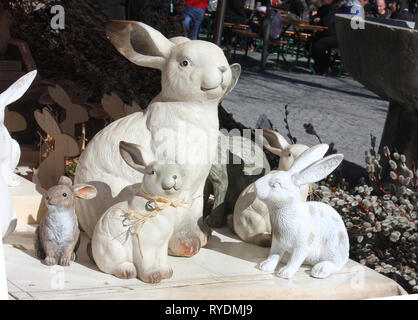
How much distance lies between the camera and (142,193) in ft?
7.67

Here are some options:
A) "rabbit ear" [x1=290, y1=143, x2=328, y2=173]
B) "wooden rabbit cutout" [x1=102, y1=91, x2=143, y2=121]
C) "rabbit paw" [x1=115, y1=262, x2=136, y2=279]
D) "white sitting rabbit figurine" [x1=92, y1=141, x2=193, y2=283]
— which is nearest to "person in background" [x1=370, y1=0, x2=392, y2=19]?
"wooden rabbit cutout" [x1=102, y1=91, x2=143, y2=121]

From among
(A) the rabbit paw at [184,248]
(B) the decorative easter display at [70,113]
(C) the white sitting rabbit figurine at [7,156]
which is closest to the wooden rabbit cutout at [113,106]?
(B) the decorative easter display at [70,113]

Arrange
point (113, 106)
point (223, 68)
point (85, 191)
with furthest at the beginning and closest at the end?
point (113, 106) → point (223, 68) → point (85, 191)

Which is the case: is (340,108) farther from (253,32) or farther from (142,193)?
(142,193)

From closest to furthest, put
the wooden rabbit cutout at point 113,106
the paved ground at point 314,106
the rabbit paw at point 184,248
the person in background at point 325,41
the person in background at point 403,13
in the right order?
the rabbit paw at point 184,248 → the wooden rabbit cutout at point 113,106 → the paved ground at point 314,106 → the person in background at point 403,13 → the person in background at point 325,41

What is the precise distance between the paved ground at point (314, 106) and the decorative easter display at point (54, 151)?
296cm

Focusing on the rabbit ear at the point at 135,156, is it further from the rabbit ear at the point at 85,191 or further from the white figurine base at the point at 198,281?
the white figurine base at the point at 198,281

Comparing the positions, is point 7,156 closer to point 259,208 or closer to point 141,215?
point 141,215

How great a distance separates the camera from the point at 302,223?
8.25 ft

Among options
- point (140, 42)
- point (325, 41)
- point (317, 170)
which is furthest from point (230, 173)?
point (325, 41)

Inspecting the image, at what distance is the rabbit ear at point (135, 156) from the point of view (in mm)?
2320

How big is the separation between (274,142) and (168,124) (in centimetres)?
53
